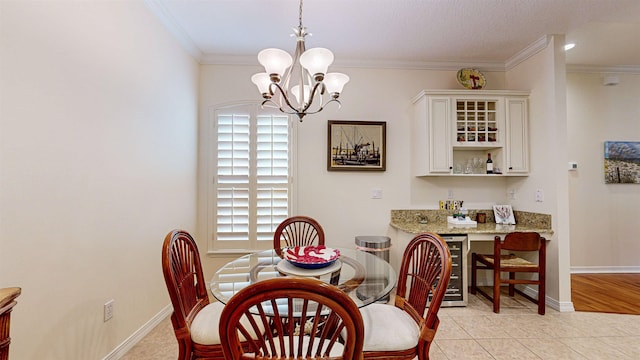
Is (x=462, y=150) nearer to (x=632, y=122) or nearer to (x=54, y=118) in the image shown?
(x=632, y=122)

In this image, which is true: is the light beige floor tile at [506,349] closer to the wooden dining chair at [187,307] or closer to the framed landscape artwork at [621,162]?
the wooden dining chair at [187,307]

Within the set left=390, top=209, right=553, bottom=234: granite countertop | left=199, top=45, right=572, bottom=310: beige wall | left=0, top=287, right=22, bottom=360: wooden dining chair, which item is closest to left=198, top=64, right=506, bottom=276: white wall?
left=199, top=45, right=572, bottom=310: beige wall

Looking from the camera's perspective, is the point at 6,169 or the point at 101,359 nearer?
the point at 6,169

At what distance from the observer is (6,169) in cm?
125

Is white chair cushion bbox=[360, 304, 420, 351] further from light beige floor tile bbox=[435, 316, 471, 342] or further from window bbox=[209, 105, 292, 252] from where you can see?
window bbox=[209, 105, 292, 252]

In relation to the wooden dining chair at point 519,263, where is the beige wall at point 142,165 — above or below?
above

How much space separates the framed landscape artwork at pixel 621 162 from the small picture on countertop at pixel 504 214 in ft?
5.61

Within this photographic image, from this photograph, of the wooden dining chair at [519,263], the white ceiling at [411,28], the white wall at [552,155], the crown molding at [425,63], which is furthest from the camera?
the crown molding at [425,63]

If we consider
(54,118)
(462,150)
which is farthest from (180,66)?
(462,150)

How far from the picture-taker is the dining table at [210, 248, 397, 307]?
1.42m

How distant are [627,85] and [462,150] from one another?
8.72 feet

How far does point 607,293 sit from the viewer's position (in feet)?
10.6

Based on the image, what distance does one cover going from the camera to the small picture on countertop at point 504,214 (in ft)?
11.1

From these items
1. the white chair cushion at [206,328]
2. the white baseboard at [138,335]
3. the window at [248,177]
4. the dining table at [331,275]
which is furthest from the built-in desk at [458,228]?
the white baseboard at [138,335]
